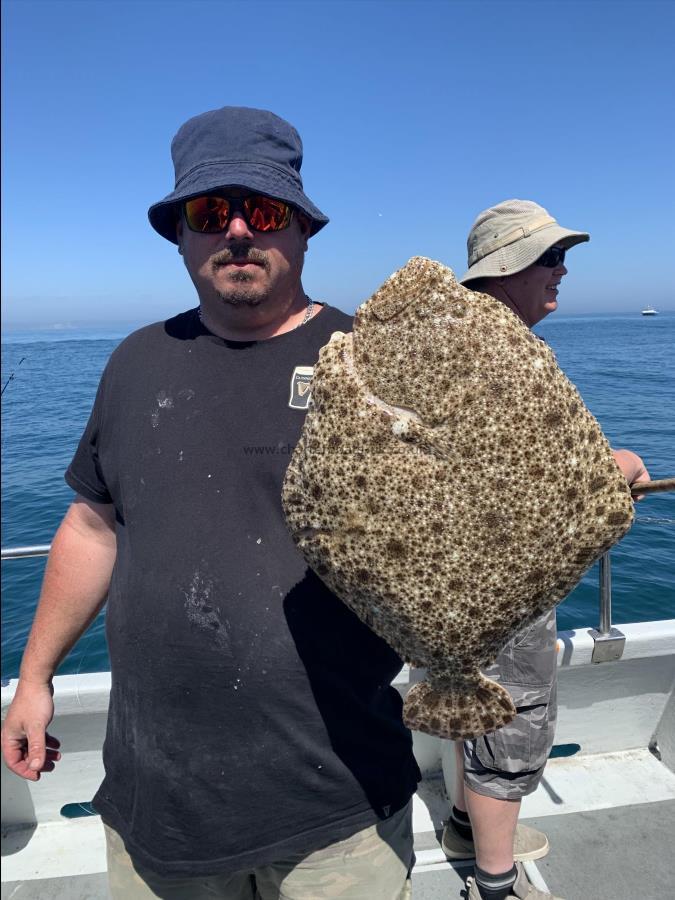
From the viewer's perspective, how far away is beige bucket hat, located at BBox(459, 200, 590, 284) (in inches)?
109

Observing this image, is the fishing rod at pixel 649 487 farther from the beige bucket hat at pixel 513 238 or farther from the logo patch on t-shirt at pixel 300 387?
the beige bucket hat at pixel 513 238

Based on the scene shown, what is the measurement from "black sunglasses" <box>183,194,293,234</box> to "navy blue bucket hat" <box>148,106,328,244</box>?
0.18 ft

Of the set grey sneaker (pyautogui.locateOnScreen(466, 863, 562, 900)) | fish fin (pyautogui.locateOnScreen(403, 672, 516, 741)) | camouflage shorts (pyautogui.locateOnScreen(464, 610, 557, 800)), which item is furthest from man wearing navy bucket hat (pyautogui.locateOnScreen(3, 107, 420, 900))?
grey sneaker (pyautogui.locateOnScreen(466, 863, 562, 900))

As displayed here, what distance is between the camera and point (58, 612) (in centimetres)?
242

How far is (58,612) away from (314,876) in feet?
4.47

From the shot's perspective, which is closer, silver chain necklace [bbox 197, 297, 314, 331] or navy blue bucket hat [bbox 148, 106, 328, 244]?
navy blue bucket hat [bbox 148, 106, 328, 244]

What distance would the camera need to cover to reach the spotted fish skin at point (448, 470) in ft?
4.97

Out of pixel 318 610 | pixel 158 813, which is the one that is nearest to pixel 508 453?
pixel 318 610

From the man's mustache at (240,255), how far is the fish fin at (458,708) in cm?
143

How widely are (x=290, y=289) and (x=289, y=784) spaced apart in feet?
5.47

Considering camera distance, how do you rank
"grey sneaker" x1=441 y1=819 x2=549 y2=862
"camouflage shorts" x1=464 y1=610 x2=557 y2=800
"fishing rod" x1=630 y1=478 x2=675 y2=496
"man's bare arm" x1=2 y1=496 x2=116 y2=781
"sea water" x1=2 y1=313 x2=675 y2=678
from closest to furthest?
"fishing rod" x1=630 y1=478 x2=675 y2=496 < "man's bare arm" x1=2 y1=496 x2=116 y2=781 < "camouflage shorts" x1=464 y1=610 x2=557 y2=800 < "grey sneaker" x1=441 y1=819 x2=549 y2=862 < "sea water" x1=2 y1=313 x2=675 y2=678

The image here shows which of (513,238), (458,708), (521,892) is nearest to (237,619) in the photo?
(458,708)

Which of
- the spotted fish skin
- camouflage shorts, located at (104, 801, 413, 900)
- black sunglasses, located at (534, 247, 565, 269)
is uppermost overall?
black sunglasses, located at (534, 247, 565, 269)

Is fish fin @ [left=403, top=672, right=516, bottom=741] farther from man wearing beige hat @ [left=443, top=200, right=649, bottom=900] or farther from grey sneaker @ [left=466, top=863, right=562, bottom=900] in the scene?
grey sneaker @ [left=466, top=863, right=562, bottom=900]
